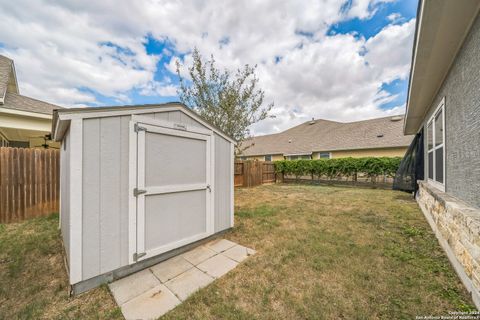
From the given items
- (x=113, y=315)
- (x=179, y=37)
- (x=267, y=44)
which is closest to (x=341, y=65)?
(x=267, y=44)

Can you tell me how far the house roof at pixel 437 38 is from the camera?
6.63 feet

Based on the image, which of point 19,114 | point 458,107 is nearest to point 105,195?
point 458,107

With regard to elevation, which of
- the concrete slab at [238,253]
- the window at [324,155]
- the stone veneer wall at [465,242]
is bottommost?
the concrete slab at [238,253]

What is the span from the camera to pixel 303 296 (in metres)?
2.05

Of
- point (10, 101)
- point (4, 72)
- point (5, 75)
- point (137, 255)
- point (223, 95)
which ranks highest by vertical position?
point (223, 95)

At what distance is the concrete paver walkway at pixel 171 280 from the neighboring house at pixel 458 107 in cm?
265

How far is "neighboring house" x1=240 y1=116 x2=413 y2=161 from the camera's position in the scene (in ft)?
43.1

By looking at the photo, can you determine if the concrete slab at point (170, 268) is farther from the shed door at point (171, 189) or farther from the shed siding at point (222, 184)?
the shed siding at point (222, 184)

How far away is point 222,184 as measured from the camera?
388 cm

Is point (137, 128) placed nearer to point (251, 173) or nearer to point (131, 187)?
point (131, 187)

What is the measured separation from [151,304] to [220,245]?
5.17ft

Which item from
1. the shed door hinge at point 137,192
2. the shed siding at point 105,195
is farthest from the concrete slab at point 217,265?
the shed door hinge at point 137,192

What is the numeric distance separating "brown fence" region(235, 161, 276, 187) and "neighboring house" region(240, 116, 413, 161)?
1.37m

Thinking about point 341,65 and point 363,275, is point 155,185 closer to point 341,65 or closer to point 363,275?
point 363,275
